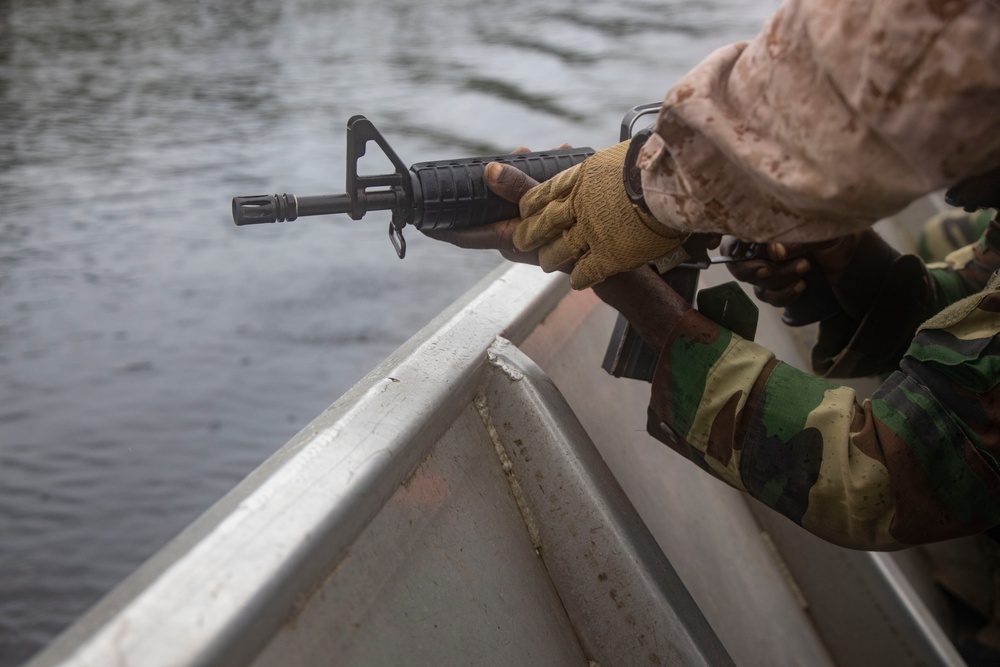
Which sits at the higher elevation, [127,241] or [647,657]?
[647,657]

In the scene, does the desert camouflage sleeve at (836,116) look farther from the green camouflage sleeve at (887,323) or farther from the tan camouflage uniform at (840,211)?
the green camouflage sleeve at (887,323)

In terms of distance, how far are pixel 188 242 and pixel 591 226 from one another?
354 cm

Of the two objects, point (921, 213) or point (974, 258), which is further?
point (921, 213)

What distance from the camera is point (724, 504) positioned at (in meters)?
1.77

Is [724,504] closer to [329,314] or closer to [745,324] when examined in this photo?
[745,324]

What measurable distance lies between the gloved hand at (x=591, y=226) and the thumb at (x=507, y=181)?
0.02 m

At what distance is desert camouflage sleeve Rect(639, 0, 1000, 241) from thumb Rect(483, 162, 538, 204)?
1.25 ft

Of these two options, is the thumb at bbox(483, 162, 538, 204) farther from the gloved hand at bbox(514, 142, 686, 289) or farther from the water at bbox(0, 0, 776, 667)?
the water at bbox(0, 0, 776, 667)

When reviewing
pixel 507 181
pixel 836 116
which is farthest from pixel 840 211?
pixel 507 181

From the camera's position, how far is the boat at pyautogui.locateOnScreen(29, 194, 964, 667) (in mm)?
731

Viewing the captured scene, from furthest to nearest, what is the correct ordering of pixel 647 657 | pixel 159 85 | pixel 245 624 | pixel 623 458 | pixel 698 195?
pixel 159 85
pixel 623 458
pixel 647 657
pixel 698 195
pixel 245 624

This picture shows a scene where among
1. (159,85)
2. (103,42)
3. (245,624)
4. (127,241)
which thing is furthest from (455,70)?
(245,624)

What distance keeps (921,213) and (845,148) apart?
299 cm

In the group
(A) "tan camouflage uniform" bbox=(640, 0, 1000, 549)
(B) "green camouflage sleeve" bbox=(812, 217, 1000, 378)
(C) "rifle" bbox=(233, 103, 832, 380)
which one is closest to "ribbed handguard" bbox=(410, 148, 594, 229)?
(C) "rifle" bbox=(233, 103, 832, 380)
